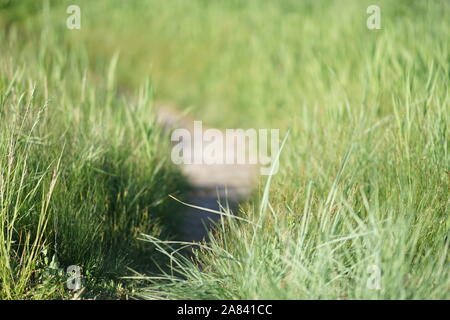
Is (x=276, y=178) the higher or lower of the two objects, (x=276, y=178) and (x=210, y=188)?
the higher

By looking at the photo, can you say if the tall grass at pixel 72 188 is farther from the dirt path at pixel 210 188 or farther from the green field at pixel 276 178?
the dirt path at pixel 210 188

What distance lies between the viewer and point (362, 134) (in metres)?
3.39

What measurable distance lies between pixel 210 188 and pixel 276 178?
138cm

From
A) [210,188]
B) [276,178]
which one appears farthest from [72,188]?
[210,188]

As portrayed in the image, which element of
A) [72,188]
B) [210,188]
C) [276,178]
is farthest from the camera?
[210,188]

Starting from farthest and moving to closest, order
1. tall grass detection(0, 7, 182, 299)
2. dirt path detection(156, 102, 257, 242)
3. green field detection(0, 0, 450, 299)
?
dirt path detection(156, 102, 257, 242), tall grass detection(0, 7, 182, 299), green field detection(0, 0, 450, 299)

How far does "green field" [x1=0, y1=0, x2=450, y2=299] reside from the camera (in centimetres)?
227

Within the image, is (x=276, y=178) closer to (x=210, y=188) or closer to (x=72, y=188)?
(x=72, y=188)

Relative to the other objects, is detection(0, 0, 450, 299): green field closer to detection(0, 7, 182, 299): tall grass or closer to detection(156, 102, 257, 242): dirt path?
detection(0, 7, 182, 299): tall grass

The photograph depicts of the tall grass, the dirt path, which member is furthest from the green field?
the dirt path

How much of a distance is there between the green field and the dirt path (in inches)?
6.2

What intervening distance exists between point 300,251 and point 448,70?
1932mm

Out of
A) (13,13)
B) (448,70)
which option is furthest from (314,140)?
(13,13)

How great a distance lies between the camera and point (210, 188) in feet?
15.8
